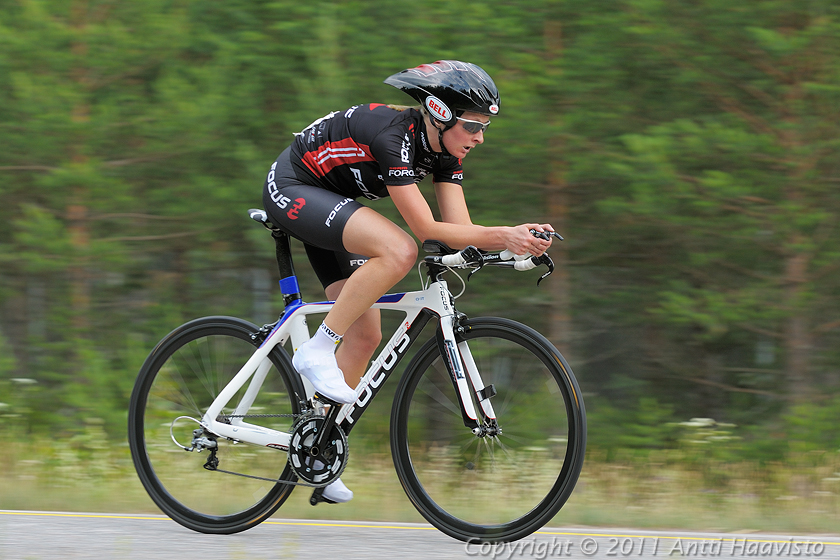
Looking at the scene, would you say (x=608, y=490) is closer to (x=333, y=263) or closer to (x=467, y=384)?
(x=467, y=384)

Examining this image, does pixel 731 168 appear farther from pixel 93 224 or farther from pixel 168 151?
pixel 93 224

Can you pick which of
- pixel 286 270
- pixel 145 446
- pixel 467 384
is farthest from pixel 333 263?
pixel 145 446

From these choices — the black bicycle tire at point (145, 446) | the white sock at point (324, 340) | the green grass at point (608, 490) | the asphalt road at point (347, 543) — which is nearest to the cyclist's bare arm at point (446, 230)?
the white sock at point (324, 340)

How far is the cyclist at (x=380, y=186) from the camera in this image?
140 inches

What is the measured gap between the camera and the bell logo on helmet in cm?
356

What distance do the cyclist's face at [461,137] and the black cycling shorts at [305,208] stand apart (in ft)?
1.59

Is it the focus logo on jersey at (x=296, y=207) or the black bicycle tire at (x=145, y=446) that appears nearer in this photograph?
the focus logo on jersey at (x=296, y=207)

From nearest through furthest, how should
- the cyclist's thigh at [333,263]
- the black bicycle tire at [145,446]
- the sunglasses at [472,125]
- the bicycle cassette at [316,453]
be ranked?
1. the sunglasses at [472,125]
2. the bicycle cassette at [316,453]
3. the black bicycle tire at [145,446]
4. the cyclist's thigh at [333,263]

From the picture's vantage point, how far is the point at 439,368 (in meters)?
3.88

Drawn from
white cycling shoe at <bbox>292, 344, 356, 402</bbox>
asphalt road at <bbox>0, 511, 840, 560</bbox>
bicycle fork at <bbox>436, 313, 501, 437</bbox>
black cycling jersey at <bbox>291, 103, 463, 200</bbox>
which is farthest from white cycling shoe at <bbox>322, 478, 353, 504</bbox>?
black cycling jersey at <bbox>291, 103, 463, 200</bbox>

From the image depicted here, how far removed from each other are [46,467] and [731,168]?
4.73 metres

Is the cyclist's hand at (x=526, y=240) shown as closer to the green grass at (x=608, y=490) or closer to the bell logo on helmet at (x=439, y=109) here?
the bell logo on helmet at (x=439, y=109)

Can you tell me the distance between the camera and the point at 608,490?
4.90m

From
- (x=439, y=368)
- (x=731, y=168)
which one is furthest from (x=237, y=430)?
(x=731, y=168)
